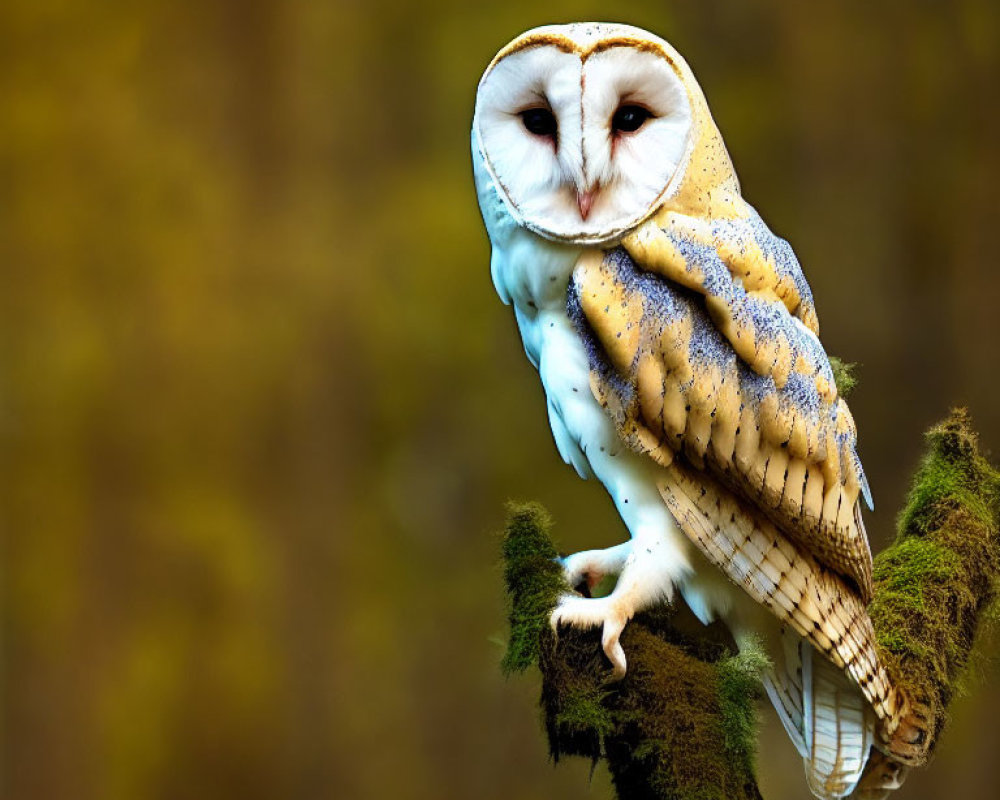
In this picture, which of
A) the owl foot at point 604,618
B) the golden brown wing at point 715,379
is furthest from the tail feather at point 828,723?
the owl foot at point 604,618

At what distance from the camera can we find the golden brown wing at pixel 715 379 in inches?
50.0

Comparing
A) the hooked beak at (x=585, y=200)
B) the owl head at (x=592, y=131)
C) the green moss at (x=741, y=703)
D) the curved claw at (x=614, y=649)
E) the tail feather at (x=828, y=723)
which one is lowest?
the tail feather at (x=828, y=723)

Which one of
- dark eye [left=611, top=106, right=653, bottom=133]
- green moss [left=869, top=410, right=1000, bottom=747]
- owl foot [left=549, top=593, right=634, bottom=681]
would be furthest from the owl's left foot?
dark eye [left=611, top=106, right=653, bottom=133]

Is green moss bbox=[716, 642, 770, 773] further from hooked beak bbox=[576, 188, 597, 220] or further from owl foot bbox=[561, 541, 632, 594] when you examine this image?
hooked beak bbox=[576, 188, 597, 220]

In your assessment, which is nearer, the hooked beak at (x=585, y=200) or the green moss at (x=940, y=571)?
the hooked beak at (x=585, y=200)


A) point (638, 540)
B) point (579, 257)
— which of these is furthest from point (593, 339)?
point (638, 540)

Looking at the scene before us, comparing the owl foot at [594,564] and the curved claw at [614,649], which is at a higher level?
the owl foot at [594,564]

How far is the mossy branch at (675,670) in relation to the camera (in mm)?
1238

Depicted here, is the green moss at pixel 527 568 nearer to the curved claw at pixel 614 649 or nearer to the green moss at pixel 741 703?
the curved claw at pixel 614 649

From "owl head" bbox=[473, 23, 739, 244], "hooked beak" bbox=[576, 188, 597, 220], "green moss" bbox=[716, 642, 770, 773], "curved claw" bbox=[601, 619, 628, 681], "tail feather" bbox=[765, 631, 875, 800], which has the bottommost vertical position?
"tail feather" bbox=[765, 631, 875, 800]

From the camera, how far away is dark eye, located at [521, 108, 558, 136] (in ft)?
4.24

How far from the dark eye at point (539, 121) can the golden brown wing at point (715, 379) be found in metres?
0.13

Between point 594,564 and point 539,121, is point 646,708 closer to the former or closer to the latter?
point 594,564

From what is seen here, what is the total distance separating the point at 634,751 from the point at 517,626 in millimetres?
165
